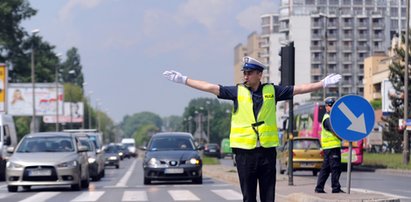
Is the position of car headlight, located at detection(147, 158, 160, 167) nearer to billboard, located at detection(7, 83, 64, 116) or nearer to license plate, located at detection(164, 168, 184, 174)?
license plate, located at detection(164, 168, 184, 174)

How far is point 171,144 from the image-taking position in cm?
2942

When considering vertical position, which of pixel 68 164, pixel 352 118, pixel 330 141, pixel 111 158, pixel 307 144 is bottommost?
pixel 111 158

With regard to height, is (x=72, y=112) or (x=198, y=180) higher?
(x=72, y=112)

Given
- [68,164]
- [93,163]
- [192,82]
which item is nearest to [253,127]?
[192,82]

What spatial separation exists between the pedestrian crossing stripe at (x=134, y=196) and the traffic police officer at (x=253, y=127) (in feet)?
34.6

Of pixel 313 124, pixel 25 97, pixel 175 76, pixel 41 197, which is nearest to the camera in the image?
pixel 175 76

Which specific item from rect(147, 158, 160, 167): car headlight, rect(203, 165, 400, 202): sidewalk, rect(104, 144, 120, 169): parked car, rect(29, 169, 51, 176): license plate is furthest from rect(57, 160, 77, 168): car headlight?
rect(104, 144, 120, 169): parked car

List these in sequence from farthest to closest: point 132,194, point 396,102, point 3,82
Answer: point 396,102, point 3,82, point 132,194

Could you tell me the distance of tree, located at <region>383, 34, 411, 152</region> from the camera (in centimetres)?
6322

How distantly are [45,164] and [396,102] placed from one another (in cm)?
4341

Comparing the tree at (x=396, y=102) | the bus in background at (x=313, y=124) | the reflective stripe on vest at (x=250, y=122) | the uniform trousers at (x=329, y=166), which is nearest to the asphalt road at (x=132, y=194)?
the uniform trousers at (x=329, y=166)

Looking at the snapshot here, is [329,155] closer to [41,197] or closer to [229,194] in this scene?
[229,194]

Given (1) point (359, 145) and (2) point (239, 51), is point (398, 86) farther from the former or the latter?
(2) point (239, 51)

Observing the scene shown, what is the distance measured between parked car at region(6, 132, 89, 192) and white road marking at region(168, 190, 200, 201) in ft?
8.54
